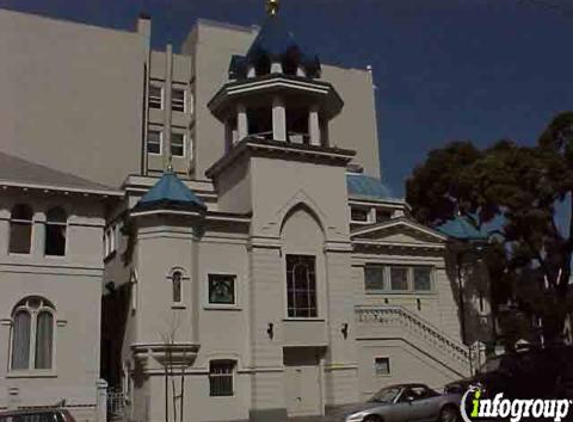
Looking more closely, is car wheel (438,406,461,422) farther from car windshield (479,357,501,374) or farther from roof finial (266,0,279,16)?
roof finial (266,0,279,16)

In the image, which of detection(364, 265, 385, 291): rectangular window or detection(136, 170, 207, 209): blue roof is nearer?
detection(136, 170, 207, 209): blue roof

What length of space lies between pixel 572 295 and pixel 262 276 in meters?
15.3

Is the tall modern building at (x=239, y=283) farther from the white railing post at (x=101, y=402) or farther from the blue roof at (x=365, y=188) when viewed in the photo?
the blue roof at (x=365, y=188)

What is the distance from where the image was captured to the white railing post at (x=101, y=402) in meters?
24.3

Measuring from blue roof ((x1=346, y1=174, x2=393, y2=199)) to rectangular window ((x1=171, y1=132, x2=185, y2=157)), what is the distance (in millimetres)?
14306

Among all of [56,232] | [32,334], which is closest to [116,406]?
A: [32,334]

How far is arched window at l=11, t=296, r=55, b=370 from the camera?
23938 millimetres

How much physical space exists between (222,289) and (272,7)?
13.7 meters

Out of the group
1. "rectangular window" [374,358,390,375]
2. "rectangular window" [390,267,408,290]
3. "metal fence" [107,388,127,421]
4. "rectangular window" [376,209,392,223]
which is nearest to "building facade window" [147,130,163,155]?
"rectangular window" [376,209,392,223]

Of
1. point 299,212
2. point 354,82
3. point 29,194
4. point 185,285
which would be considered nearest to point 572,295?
point 299,212

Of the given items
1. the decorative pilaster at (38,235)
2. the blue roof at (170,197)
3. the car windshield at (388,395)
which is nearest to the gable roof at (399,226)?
the blue roof at (170,197)

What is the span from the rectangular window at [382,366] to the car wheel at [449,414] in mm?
7392

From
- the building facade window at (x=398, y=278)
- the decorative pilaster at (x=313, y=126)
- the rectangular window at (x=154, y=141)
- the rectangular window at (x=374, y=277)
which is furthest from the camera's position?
the rectangular window at (x=154, y=141)

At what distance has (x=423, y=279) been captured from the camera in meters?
33.2
